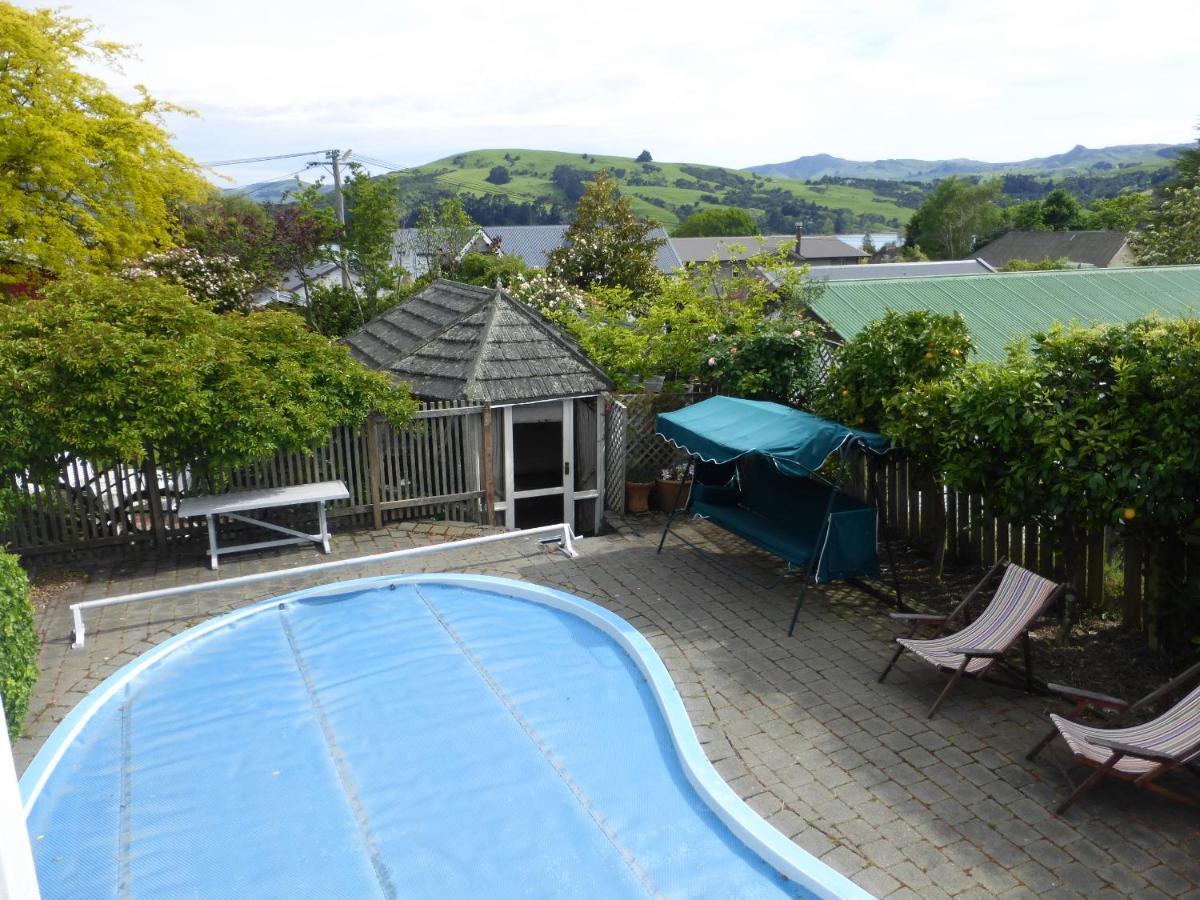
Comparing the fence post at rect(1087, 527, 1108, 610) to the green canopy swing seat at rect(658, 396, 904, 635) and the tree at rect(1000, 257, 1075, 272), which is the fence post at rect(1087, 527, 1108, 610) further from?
the tree at rect(1000, 257, 1075, 272)

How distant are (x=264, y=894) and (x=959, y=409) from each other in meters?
6.52

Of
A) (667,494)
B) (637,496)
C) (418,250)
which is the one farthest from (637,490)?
(418,250)

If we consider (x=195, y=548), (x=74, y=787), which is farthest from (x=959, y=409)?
(x=195, y=548)

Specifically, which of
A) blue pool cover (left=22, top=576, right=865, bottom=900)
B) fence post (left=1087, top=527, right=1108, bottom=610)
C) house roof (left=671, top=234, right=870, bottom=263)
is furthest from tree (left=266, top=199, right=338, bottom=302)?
house roof (left=671, top=234, right=870, bottom=263)

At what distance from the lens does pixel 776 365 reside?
38.8 ft

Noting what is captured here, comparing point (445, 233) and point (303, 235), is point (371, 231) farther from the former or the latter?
point (445, 233)

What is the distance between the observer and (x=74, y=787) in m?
6.01

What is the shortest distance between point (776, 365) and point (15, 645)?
9.07 meters

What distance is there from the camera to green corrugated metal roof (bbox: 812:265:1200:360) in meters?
17.3

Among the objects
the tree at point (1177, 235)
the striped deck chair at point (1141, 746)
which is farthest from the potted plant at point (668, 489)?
the tree at point (1177, 235)

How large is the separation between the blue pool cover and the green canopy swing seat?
1931 millimetres

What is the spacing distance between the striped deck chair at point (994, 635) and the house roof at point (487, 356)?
6150 millimetres

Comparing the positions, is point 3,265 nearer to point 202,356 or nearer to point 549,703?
point 202,356

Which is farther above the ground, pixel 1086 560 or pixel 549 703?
pixel 1086 560
